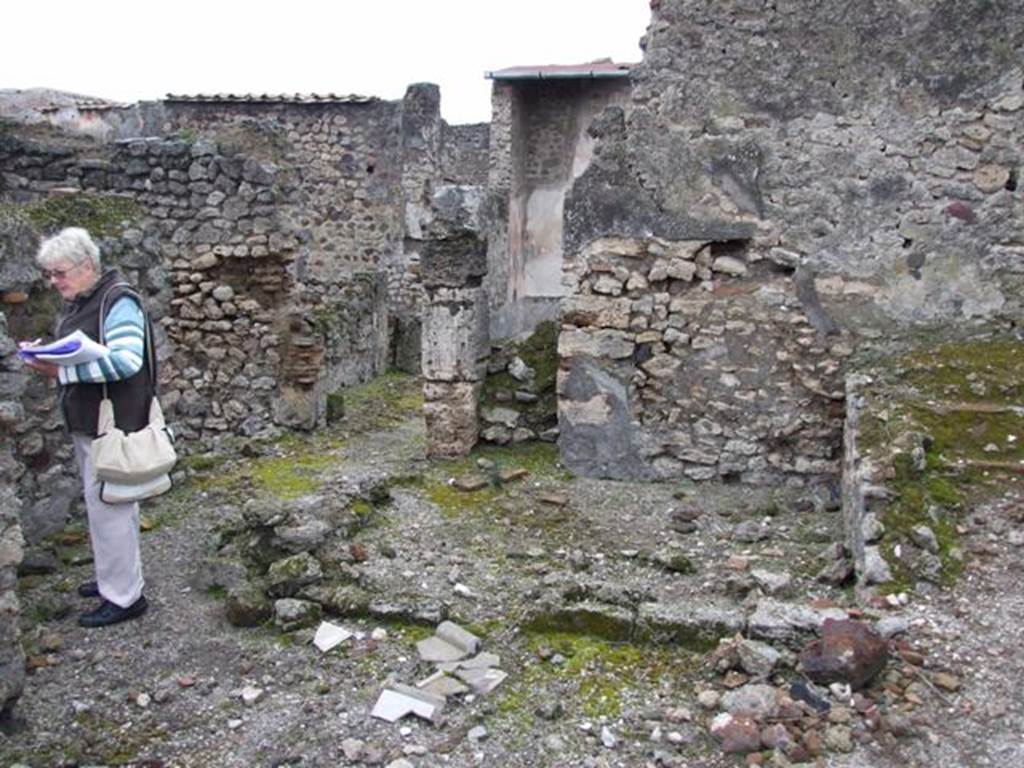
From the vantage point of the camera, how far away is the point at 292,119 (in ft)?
50.1

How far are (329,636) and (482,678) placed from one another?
2.56ft

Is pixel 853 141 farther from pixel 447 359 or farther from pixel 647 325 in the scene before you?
pixel 447 359

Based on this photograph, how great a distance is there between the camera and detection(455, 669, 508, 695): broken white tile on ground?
4.20 m

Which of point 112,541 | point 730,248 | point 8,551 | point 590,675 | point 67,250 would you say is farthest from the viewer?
point 730,248

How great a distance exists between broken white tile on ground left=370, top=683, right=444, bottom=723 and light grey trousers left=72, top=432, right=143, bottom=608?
1450mm

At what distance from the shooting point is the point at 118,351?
4.57 meters

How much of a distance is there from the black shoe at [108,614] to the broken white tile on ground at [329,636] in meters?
0.88

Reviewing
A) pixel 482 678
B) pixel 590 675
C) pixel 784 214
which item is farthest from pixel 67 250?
pixel 784 214

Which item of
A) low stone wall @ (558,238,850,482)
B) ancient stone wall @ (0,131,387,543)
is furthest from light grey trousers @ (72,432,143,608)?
low stone wall @ (558,238,850,482)

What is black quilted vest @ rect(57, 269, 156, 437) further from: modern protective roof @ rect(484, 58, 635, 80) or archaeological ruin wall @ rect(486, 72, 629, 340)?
modern protective roof @ rect(484, 58, 635, 80)

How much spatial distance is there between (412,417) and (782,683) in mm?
6583

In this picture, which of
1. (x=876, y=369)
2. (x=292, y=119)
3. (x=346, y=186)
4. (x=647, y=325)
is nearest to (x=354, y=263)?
(x=346, y=186)

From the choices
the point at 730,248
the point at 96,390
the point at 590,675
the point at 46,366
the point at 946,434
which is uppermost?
the point at 730,248

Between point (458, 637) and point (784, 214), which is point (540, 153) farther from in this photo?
point (458, 637)
